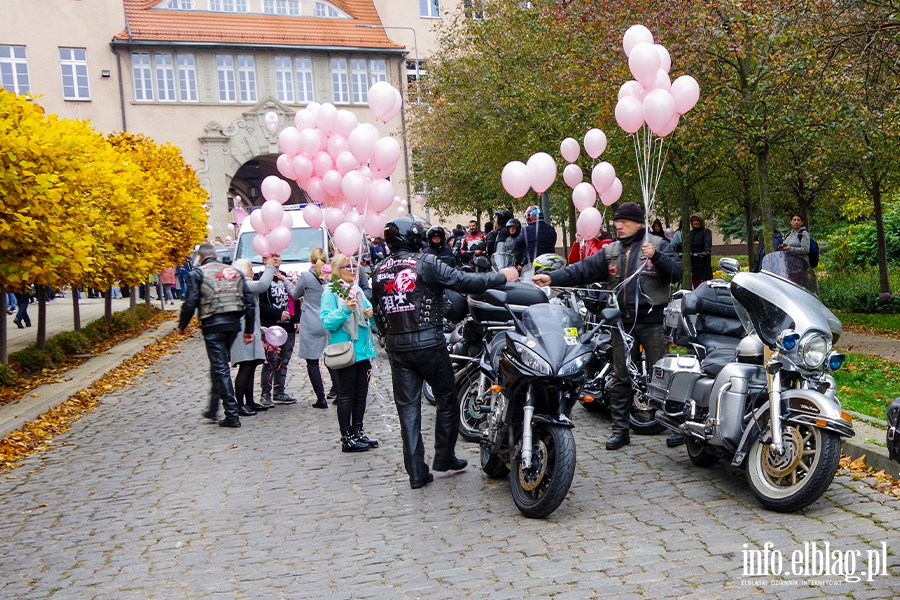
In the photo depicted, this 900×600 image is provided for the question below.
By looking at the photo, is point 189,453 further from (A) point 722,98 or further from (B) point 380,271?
(A) point 722,98

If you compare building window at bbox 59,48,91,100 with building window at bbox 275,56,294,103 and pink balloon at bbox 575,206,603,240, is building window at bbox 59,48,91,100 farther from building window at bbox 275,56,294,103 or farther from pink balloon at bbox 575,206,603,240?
pink balloon at bbox 575,206,603,240

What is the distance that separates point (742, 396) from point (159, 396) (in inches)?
320

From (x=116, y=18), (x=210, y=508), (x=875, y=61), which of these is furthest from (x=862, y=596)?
(x=116, y=18)

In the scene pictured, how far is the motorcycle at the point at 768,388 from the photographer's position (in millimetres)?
5141

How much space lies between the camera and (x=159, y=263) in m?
20.1

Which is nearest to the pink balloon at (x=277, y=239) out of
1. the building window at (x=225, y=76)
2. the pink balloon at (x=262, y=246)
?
the pink balloon at (x=262, y=246)

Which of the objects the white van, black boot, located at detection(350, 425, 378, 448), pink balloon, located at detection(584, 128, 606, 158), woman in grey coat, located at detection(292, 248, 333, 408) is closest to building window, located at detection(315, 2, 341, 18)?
the white van

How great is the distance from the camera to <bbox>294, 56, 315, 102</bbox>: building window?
42.2 metres

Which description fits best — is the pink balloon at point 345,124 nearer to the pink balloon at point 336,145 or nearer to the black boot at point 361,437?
the pink balloon at point 336,145

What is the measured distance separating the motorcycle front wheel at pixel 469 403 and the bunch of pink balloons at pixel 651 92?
3246mm

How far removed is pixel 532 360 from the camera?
18.2 ft

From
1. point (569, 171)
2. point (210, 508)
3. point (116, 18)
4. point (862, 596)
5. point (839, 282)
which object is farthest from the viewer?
point (116, 18)

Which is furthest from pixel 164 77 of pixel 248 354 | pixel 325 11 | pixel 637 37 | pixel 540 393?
pixel 540 393

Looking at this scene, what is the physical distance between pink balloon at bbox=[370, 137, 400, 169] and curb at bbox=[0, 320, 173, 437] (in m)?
4.82
